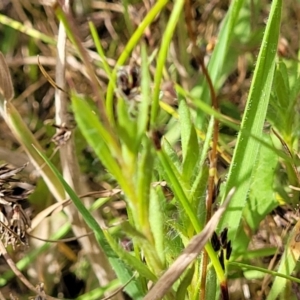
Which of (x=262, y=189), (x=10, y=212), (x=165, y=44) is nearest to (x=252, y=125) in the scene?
(x=262, y=189)

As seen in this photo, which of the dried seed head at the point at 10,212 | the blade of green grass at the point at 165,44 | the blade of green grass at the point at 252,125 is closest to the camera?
the blade of green grass at the point at 165,44

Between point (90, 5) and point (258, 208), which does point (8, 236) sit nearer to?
point (258, 208)

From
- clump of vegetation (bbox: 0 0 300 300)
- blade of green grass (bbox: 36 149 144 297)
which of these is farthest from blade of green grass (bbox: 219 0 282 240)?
blade of green grass (bbox: 36 149 144 297)

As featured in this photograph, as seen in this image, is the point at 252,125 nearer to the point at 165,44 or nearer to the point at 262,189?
the point at 262,189

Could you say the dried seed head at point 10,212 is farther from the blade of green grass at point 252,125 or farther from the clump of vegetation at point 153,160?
the blade of green grass at point 252,125

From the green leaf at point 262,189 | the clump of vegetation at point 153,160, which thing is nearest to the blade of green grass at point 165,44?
the clump of vegetation at point 153,160

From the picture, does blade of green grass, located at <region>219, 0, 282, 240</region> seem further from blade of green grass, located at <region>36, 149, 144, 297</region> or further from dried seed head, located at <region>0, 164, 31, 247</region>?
dried seed head, located at <region>0, 164, 31, 247</region>

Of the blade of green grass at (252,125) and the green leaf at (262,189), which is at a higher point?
the blade of green grass at (252,125)

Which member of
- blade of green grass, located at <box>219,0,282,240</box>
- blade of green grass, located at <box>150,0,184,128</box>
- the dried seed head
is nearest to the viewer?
blade of green grass, located at <box>150,0,184,128</box>
